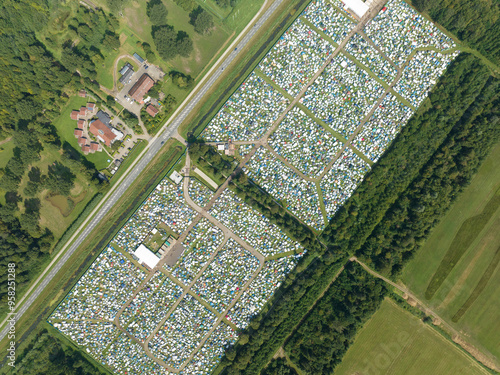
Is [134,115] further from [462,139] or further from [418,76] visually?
[462,139]

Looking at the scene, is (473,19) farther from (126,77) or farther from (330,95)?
(126,77)

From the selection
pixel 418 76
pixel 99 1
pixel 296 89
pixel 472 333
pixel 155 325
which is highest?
pixel 418 76

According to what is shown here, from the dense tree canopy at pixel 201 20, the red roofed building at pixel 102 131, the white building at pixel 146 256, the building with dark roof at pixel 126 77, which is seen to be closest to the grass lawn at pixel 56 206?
the red roofed building at pixel 102 131

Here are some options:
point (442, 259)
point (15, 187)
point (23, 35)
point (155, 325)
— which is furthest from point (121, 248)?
point (442, 259)

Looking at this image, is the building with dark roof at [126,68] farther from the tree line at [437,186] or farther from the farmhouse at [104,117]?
the tree line at [437,186]

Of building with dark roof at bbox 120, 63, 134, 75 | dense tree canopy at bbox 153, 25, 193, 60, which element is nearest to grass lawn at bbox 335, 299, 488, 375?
dense tree canopy at bbox 153, 25, 193, 60

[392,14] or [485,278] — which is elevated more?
[392,14]
